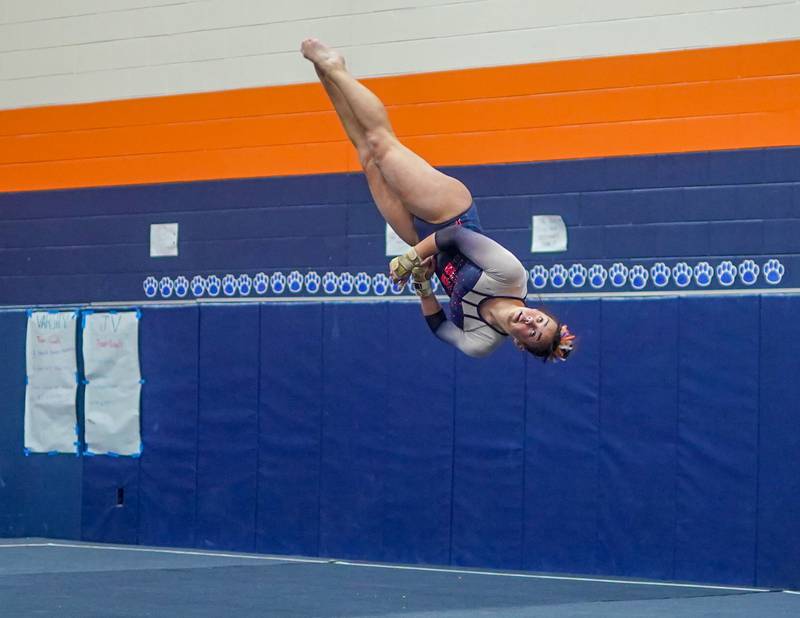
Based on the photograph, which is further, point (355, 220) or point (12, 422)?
point (12, 422)

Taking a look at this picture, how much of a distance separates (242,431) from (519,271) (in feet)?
19.0

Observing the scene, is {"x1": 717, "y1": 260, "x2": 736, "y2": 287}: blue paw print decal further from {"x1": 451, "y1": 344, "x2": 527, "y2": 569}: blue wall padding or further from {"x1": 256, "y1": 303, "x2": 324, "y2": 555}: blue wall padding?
{"x1": 256, "y1": 303, "x2": 324, "y2": 555}: blue wall padding

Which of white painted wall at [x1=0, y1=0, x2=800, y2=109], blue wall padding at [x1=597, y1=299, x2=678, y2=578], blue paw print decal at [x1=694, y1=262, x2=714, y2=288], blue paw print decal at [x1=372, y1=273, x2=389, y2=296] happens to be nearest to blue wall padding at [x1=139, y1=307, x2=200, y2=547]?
blue paw print decal at [x1=372, y1=273, x2=389, y2=296]

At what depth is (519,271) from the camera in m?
7.32

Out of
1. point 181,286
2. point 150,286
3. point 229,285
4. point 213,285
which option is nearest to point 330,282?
point 229,285

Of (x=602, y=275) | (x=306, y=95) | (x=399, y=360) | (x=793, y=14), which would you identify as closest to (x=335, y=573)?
(x=399, y=360)

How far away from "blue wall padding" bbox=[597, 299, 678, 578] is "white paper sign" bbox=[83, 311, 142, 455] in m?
4.36

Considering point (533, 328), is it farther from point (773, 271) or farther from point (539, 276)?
point (539, 276)

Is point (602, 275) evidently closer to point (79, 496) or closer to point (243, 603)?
point (243, 603)

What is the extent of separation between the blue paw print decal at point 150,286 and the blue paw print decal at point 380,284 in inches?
87.5

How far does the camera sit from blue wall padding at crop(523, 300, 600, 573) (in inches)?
442

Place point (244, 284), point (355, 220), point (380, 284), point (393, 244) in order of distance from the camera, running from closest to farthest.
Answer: point (393, 244) → point (380, 284) → point (355, 220) → point (244, 284)

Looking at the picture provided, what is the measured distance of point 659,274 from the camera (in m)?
11.0

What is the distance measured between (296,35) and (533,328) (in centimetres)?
603
